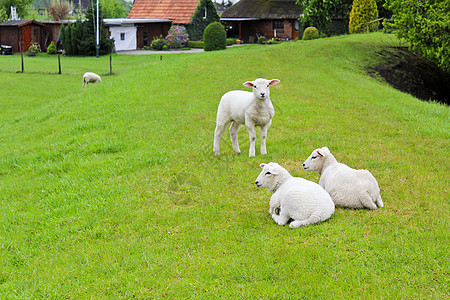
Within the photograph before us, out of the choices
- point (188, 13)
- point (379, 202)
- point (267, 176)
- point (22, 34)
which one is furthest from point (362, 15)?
point (22, 34)

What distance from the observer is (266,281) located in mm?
5238

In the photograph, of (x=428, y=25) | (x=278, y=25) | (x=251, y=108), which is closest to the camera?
(x=251, y=108)

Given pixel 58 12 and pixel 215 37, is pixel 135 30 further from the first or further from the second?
pixel 58 12

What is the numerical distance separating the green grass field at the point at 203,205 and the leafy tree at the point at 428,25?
16.7ft

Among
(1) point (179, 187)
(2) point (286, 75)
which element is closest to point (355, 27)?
(2) point (286, 75)

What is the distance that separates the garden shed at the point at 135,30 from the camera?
56.2m

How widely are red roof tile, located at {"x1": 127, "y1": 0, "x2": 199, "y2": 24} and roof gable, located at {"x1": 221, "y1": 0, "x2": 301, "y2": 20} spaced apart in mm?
5003

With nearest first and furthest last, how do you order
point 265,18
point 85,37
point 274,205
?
point 274,205 < point 85,37 < point 265,18

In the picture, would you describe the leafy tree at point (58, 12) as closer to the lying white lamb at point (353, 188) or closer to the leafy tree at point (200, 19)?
the leafy tree at point (200, 19)

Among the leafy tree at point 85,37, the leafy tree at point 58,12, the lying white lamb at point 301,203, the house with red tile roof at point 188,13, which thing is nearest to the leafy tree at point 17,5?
the leafy tree at point 58,12

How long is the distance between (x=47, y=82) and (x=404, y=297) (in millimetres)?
29304

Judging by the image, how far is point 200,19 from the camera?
193 ft

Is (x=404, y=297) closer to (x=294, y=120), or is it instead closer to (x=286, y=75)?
(x=294, y=120)

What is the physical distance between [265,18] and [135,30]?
55.2ft
